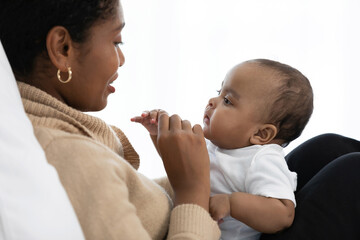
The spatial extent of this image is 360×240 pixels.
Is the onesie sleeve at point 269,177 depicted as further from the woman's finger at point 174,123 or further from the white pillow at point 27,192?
the white pillow at point 27,192

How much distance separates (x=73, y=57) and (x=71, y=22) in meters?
→ 0.09

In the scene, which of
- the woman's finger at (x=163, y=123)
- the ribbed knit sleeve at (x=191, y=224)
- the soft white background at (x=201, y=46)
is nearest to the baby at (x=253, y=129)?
the woman's finger at (x=163, y=123)

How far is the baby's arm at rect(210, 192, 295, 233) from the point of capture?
53.2 inches

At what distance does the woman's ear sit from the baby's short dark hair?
0.62 metres

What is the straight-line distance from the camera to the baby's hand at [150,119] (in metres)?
1.50

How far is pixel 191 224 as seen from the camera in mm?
1168

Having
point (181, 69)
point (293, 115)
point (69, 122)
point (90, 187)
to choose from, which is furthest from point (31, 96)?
point (181, 69)

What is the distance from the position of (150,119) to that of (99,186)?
534 mm

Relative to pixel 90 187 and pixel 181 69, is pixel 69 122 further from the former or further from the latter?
pixel 181 69

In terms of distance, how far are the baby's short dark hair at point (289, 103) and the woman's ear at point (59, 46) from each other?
619mm

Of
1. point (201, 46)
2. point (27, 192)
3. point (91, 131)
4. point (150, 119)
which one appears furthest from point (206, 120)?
point (201, 46)

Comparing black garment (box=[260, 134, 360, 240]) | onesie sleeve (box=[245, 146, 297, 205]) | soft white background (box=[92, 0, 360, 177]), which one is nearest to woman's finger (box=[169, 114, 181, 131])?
onesie sleeve (box=[245, 146, 297, 205])

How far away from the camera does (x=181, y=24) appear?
3.40 meters

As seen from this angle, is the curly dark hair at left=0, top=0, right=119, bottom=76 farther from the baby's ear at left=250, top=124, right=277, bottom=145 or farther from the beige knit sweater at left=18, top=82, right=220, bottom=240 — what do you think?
the baby's ear at left=250, top=124, right=277, bottom=145
